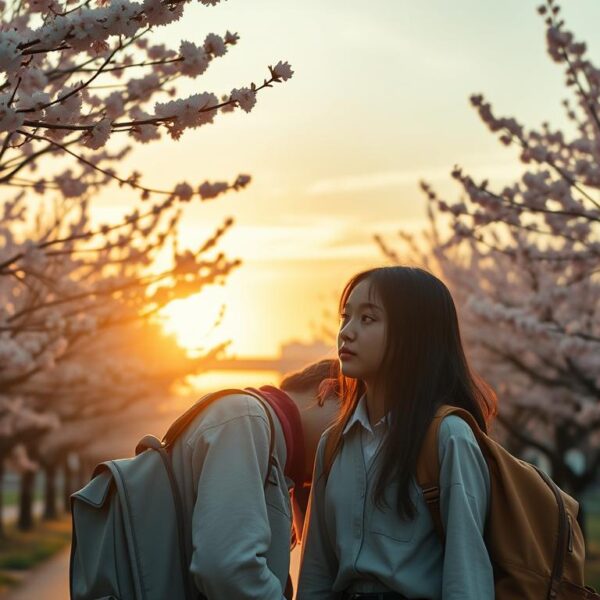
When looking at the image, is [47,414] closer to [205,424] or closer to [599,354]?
[599,354]

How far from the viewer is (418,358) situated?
3186 mm

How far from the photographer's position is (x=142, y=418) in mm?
31531

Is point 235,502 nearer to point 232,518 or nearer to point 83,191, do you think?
point 232,518

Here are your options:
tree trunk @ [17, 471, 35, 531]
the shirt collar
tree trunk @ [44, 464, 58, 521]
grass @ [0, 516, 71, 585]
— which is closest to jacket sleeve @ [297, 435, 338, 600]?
the shirt collar

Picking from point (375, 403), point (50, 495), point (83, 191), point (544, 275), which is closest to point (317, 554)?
point (375, 403)

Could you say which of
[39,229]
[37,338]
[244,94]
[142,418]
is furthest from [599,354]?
[142,418]

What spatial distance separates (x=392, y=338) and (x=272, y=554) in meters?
0.64

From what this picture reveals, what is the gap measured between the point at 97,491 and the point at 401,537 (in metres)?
0.78

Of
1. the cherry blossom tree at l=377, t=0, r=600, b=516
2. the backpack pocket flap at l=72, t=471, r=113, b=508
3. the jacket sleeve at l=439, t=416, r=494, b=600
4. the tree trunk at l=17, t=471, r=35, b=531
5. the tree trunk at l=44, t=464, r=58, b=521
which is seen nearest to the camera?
the jacket sleeve at l=439, t=416, r=494, b=600

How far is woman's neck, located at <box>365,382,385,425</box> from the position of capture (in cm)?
325

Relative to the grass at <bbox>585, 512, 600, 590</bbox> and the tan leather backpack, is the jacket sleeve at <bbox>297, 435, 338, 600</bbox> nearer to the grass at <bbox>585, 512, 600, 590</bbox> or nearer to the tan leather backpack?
the tan leather backpack

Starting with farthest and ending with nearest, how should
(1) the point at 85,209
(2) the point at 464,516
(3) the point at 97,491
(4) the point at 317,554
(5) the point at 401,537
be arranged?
(1) the point at 85,209, (4) the point at 317,554, (3) the point at 97,491, (5) the point at 401,537, (2) the point at 464,516

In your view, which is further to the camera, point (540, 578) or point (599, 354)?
point (599, 354)

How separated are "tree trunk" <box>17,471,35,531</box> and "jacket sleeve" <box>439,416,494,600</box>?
2059cm
